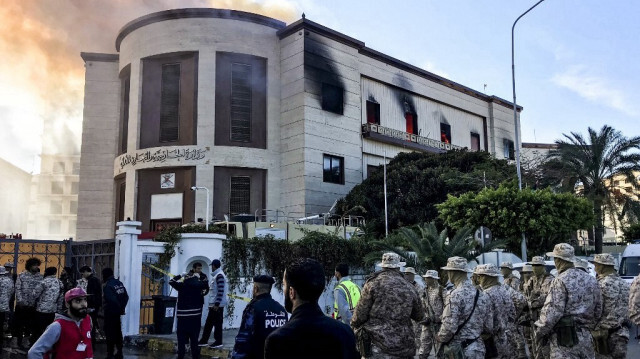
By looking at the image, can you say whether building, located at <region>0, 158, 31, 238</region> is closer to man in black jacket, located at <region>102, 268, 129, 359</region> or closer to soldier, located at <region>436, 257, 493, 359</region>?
man in black jacket, located at <region>102, 268, 129, 359</region>

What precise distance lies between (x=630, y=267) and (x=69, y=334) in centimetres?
1599

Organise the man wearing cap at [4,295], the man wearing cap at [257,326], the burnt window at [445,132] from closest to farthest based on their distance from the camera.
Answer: the man wearing cap at [257,326]
the man wearing cap at [4,295]
the burnt window at [445,132]

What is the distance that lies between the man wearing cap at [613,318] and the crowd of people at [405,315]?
12mm

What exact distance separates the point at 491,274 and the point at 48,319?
27.0 ft

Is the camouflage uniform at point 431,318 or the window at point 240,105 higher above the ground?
the window at point 240,105

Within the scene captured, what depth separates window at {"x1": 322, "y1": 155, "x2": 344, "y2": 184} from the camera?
33.3m

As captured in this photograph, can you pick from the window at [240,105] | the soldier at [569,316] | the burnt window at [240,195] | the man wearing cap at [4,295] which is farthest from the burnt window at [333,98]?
the soldier at [569,316]

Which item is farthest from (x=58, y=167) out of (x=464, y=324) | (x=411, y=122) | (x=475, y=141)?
(x=464, y=324)

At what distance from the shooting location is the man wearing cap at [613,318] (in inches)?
279

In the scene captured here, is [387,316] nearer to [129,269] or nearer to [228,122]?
[129,269]

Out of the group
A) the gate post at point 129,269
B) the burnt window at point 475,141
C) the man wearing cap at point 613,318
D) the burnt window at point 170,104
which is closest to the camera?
the man wearing cap at point 613,318

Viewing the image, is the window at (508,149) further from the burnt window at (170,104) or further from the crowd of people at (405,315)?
the crowd of people at (405,315)

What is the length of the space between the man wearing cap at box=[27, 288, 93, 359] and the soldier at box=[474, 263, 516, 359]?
4.05 meters

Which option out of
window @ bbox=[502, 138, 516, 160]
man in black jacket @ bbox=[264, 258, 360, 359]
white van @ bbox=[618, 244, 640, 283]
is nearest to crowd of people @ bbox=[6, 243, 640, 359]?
man in black jacket @ bbox=[264, 258, 360, 359]
